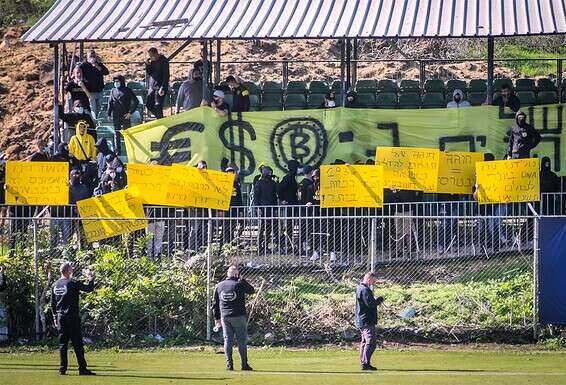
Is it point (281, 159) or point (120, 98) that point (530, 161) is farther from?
point (120, 98)

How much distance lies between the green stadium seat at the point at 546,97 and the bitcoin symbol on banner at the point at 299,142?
4.87 metres

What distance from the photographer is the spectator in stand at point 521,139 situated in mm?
24219

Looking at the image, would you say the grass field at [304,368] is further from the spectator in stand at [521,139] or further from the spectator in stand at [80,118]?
the spectator in stand at [80,118]

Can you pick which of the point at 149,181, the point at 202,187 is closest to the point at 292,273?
the point at 202,187

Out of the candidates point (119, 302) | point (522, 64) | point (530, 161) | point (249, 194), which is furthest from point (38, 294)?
point (522, 64)

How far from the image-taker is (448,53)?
40188 millimetres

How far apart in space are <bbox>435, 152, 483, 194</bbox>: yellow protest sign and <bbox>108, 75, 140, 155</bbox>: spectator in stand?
6.79m

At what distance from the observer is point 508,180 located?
2306cm

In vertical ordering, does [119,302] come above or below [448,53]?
below

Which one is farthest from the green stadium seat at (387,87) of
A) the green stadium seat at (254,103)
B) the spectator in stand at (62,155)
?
the spectator in stand at (62,155)

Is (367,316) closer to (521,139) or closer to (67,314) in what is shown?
(67,314)

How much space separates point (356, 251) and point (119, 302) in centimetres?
412

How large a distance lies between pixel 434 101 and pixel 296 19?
3.40 metres

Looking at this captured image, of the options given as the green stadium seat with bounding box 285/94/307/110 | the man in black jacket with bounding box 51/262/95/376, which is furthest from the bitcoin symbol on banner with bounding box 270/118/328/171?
the man in black jacket with bounding box 51/262/95/376
